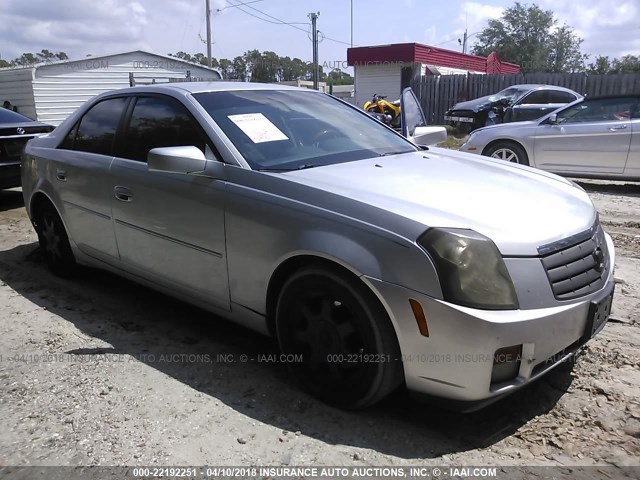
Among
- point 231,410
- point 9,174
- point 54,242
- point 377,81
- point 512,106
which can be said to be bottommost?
point 231,410

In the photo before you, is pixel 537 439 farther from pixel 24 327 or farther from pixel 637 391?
pixel 24 327

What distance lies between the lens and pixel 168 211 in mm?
3482

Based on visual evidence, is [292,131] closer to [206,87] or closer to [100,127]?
[206,87]

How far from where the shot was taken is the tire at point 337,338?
8.40 feet

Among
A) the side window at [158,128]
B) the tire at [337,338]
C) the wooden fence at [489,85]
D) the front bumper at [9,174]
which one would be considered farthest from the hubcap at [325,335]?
the wooden fence at [489,85]

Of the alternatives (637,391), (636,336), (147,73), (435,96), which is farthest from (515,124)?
(147,73)

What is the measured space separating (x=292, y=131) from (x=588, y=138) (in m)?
6.64

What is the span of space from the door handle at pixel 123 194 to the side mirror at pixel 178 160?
684 millimetres

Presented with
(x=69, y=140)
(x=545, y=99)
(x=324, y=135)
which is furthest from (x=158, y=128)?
(x=545, y=99)

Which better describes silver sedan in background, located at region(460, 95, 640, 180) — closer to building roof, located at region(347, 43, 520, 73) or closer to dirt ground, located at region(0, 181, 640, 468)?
dirt ground, located at region(0, 181, 640, 468)

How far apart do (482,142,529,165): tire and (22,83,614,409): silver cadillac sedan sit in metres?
5.44

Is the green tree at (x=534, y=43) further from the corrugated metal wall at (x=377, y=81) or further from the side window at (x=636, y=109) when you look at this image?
the side window at (x=636, y=109)

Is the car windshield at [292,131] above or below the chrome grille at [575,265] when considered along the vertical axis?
above

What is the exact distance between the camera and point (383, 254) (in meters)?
2.49
